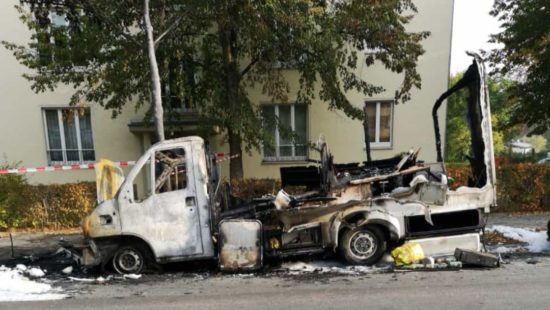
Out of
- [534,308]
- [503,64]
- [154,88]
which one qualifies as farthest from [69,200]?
[503,64]

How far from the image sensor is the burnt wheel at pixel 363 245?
6.11 meters

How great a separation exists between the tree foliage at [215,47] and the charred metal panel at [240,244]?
4.21 meters

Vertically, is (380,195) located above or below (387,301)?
above

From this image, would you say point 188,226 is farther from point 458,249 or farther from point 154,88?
point 458,249

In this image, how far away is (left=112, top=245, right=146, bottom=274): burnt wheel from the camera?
6117mm

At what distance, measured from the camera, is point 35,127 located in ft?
46.8

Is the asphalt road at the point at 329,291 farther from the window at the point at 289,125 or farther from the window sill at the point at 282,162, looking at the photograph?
the window at the point at 289,125

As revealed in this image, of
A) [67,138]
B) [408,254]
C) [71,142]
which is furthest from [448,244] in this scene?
[67,138]

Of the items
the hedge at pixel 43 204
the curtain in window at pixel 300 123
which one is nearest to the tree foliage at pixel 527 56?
the curtain in window at pixel 300 123

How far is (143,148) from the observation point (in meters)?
14.5

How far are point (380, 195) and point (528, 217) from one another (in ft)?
19.5

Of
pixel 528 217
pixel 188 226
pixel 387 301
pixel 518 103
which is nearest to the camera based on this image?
pixel 387 301

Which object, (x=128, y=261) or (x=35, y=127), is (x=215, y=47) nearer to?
(x=128, y=261)

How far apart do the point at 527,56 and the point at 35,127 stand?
1644 centimetres
